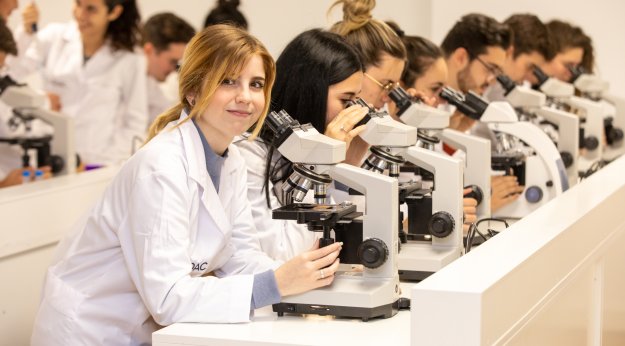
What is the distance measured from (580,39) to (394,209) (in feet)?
13.9

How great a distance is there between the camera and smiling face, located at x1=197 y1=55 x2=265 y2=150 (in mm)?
2338

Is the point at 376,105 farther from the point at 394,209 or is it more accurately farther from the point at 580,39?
the point at 580,39

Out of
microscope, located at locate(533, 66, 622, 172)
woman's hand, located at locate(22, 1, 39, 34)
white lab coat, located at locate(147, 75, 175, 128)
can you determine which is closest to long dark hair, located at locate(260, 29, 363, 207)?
microscope, located at locate(533, 66, 622, 172)

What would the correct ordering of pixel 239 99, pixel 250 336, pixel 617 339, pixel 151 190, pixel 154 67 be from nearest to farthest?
pixel 250 336, pixel 151 190, pixel 239 99, pixel 617 339, pixel 154 67

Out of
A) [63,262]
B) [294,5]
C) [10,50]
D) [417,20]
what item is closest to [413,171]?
[63,262]

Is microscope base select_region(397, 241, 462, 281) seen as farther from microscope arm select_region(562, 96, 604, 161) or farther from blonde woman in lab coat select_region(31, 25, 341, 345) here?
microscope arm select_region(562, 96, 604, 161)

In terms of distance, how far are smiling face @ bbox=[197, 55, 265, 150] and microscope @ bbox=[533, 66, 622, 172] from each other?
8.82 ft

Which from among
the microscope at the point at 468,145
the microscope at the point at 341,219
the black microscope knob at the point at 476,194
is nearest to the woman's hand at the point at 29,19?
the microscope at the point at 468,145

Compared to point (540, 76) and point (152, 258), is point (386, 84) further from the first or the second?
point (540, 76)

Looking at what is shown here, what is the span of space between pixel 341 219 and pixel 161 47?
4524 mm

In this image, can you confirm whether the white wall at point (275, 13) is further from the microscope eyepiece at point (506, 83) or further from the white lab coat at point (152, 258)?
the white lab coat at point (152, 258)

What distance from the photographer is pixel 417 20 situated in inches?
280

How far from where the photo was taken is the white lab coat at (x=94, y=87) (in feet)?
19.1

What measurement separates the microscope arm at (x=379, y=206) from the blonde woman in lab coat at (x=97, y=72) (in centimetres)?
370
